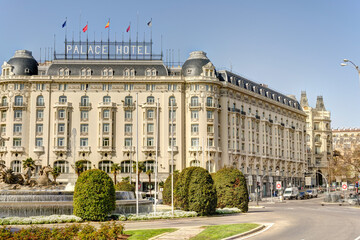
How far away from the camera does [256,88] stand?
12375cm

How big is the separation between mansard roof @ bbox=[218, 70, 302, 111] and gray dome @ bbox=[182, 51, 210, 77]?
5954 mm

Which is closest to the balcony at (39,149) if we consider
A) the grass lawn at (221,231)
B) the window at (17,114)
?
the window at (17,114)

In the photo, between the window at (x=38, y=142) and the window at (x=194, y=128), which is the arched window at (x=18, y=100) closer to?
the window at (x=38, y=142)

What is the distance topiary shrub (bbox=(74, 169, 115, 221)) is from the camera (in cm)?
3644

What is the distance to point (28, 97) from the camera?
102m

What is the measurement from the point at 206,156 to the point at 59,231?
263ft

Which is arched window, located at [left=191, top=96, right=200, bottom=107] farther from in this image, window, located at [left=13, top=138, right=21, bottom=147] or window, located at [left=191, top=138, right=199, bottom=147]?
window, located at [left=13, top=138, right=21, bottom=147]

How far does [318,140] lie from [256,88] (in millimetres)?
48458

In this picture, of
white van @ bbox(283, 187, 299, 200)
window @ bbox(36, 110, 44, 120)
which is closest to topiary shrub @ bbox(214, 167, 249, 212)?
white van @ bbox(283, 187, 299, 200)

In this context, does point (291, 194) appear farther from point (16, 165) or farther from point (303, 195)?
point (16, 165)

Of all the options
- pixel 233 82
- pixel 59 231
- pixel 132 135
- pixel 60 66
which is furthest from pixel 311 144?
pixel 59 231

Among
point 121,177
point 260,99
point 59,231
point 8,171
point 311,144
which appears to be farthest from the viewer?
point 311,144

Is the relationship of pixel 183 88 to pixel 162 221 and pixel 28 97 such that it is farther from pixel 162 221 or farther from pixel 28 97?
pixel 162 221

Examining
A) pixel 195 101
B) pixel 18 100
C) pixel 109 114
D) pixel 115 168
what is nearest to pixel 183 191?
pixel 115 168
